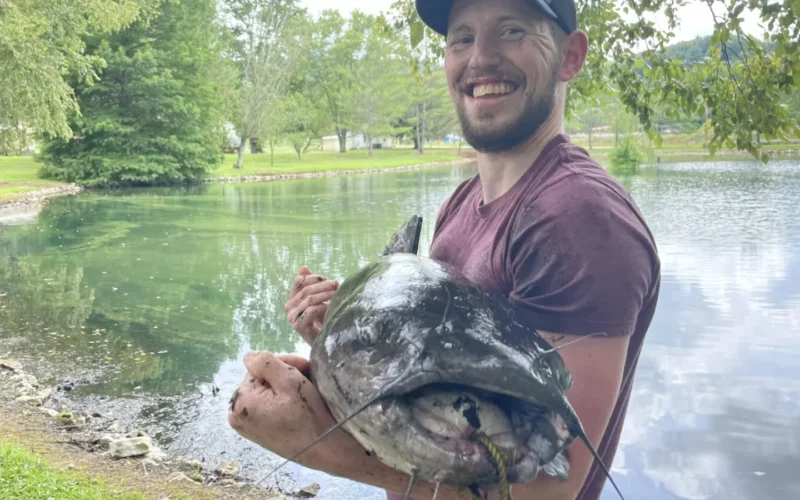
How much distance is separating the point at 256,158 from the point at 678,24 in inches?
2161

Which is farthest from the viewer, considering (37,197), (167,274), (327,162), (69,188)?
(327,162)

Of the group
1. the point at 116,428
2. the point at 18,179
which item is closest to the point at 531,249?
the point at 116,428

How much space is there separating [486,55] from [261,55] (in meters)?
52.3

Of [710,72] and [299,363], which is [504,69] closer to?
[299,363]

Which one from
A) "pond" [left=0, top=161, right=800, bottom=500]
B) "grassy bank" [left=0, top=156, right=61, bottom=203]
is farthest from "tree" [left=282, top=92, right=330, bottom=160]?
"pond" [left=0, top=161, right=800, bottom=500]

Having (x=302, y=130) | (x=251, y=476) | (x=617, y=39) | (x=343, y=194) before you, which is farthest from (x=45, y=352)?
(x=302, y=130)

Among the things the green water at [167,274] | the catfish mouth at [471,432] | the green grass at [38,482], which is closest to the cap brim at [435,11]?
the catfish mouth at [471,432]

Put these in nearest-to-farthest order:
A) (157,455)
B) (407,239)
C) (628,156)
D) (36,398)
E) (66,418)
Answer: (407,239) → (157,455) → (66,418) → (36,398) → (628,156)

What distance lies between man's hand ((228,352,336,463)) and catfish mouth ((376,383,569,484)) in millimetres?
249

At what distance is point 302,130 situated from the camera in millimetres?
60656

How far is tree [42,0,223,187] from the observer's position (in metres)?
33.8

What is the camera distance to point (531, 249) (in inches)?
53.5

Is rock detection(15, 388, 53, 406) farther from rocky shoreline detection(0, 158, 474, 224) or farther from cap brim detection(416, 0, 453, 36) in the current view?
rocky shoreline detection(0, 158, 474, 224)

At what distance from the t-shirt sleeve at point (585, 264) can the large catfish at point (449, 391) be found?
88 millimetres
